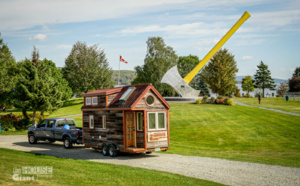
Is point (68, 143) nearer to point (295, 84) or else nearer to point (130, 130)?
point (130, 130)

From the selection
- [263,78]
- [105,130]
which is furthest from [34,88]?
[263,78]

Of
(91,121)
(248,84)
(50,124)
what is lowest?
(50,124)

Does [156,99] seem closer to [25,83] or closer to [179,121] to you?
[179,121]

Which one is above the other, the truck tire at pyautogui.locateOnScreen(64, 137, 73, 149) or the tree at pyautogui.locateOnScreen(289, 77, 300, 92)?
the tree at pyautogui.locateOnScreen(289, 77, 300, 92)

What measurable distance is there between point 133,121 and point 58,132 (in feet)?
22.2

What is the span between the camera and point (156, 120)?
17609 mm


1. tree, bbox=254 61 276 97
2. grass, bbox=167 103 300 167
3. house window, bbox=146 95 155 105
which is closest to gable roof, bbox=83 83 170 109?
house window, bbox=146 95 155 105

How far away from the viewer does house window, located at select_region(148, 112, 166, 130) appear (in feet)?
57.1

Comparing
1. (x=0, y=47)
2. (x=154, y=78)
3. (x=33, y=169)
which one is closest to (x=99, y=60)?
(x=154, y=78)

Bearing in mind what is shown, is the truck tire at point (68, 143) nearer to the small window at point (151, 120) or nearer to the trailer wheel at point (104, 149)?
the trailer wheel at point (104, 149)

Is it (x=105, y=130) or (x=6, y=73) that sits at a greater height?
(x=6, y=73)

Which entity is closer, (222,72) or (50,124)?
(50,124)

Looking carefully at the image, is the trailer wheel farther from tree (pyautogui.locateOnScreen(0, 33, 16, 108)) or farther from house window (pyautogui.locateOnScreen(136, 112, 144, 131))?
tree (pyautogui.locateOnScreen(0, 33, 16, 108))

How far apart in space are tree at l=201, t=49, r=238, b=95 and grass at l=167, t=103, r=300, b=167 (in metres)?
28.4
